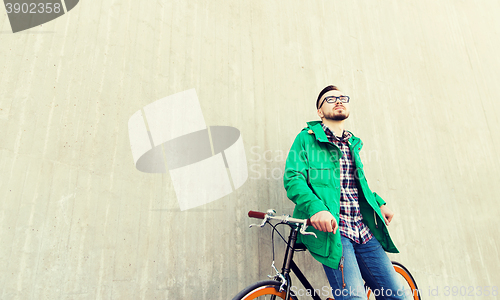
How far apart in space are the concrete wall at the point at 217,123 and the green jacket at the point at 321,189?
62cm

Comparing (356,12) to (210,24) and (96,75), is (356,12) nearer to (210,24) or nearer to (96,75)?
(210,24)

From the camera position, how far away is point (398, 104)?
3029mm

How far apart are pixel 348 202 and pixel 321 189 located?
7.9 inches

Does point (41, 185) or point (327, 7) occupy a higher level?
point (327, 7)

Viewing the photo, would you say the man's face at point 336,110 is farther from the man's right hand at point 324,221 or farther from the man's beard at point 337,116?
the man's right hand at point 324,221

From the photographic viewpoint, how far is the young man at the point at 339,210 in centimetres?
135

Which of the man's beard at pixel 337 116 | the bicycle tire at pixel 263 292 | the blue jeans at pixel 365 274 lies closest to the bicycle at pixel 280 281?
the bicycle tire at pixel 263 292

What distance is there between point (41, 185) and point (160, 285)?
909mm

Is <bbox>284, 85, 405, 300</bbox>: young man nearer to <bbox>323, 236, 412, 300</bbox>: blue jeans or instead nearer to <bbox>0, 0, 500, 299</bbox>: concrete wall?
<bbox>323, 236, 412, 300</bbox>: blue jeans

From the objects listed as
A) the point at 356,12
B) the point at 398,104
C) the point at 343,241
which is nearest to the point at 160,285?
Result: the point at 343,241

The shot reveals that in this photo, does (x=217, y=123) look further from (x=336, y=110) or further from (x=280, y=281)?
(x=280, y=281)

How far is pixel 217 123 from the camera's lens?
213cm

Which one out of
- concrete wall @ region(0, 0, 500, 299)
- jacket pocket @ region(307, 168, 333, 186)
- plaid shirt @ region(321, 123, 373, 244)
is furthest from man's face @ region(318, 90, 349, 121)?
concrete wall @ region(0, 0, 500, 299)

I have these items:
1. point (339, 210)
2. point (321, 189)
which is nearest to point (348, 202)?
point (339, 210)
